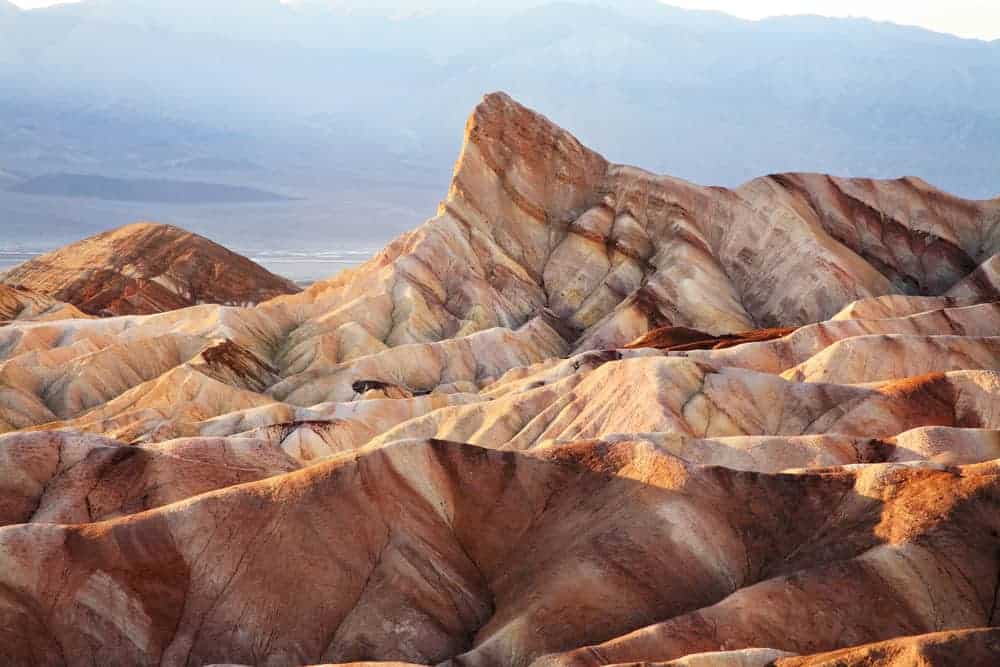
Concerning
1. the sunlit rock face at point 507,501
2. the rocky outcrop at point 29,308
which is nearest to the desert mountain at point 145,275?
the rocky outcrop at point 29,308

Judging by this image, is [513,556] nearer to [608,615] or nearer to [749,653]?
[608,615]

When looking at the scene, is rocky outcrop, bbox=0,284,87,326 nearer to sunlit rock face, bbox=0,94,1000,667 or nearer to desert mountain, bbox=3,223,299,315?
desert mountain, bbox=3,223,299,315

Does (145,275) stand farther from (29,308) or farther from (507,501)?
(507,501)

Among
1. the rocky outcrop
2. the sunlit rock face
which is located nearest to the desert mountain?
the rocky outcrop

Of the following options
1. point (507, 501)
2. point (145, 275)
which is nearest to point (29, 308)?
point (145, 275)

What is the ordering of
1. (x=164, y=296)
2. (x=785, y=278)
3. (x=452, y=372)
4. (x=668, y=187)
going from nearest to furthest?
(x=452, y=372)
(x=785, y=278)
(x=668, y=187)
(x=164, y=296)

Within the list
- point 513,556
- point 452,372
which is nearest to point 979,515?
point 513,556
